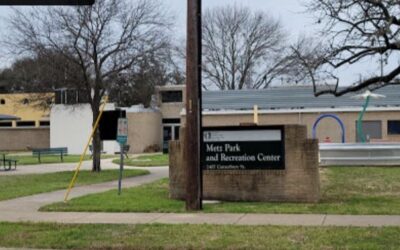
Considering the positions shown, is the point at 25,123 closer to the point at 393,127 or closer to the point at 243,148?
the point at 393,127

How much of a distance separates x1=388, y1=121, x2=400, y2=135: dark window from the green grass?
34542 millimetres

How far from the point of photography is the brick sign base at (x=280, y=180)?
14.9m

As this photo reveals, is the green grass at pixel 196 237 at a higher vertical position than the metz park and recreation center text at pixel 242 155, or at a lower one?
lower

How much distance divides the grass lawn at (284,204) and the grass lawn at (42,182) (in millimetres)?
3032

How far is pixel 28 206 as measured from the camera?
50.1ft

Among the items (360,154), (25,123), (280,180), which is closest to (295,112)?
(360,154)

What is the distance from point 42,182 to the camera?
2267 cm

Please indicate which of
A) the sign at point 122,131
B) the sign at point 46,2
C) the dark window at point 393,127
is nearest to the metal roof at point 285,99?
the dark window at point 393,127

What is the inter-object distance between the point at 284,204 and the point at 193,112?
3184 millimetres

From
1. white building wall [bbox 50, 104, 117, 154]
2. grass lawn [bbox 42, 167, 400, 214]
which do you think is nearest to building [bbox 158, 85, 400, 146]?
white building wall [bbox 50, 104, 117, 154]

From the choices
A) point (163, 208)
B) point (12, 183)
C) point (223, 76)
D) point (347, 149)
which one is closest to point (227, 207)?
point (163, 208)

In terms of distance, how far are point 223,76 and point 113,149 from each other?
49.2 ft

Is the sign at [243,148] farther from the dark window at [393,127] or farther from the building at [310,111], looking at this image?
the dark window at [393,127]

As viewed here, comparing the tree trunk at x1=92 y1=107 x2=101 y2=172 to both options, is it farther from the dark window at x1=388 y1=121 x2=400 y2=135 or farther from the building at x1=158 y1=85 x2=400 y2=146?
the dark window at x1=388 y1=121 x2=400 y2=135
